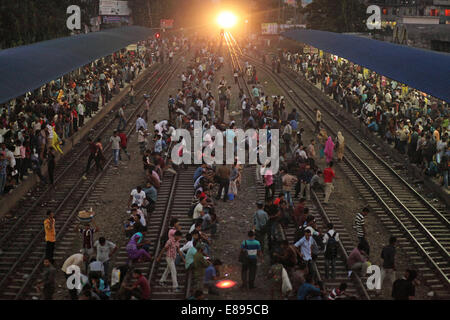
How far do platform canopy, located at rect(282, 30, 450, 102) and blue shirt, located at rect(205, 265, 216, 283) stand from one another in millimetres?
9842

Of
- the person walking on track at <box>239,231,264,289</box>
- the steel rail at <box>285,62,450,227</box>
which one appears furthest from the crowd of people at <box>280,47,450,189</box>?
the person walking on track at <box>239,231,264,289</box>

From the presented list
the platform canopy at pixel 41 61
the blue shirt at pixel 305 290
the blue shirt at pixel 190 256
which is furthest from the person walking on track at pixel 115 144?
the blue shirt at pixel 305 290

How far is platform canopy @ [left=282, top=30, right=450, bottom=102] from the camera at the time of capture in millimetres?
21553

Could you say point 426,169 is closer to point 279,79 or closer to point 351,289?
point 351,289

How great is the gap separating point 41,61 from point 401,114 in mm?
16074

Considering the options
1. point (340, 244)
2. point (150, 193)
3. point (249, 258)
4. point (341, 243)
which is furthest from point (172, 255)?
point (341, 243)

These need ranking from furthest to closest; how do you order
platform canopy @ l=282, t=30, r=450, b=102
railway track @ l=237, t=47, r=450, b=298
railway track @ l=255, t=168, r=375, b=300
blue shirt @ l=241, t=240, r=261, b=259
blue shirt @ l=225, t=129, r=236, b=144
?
blue shirt @ l=225, t=129, r=236, b=144 → platform canopy @ l=282, t=30, r=450, b=102 → railway track @ l=237, t=47, r=450, b=298 → railway track @ l=255, t=168, r=375, b=300 → blue shirt @ l=241, t=240, r=261, b=259

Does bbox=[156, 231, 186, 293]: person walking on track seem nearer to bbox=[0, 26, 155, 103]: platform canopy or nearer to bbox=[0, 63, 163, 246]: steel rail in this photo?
bbox=[0, 63, 163, 246]: steel rail

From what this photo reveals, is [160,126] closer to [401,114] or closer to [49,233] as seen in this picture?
[49,233]

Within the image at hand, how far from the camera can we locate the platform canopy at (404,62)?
21553 mm

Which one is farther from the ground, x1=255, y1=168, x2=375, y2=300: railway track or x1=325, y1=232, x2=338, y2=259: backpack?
x1=325, y1=232, x2=338, y2=259: backpack

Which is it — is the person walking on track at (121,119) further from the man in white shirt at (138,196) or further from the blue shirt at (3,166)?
the man in white shirt at (138,196)

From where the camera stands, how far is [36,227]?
17469 mm

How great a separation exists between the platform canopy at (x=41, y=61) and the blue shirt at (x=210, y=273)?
8.20 m
